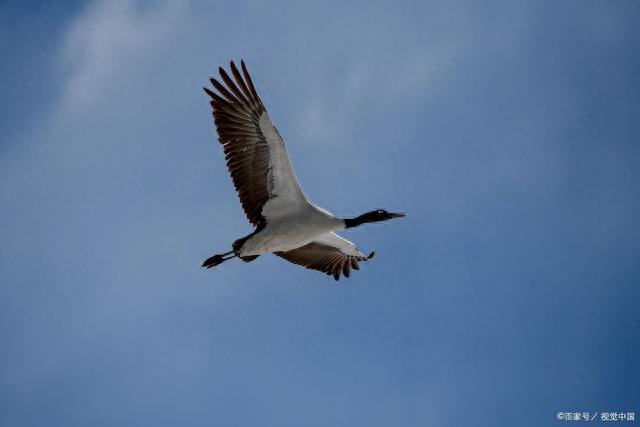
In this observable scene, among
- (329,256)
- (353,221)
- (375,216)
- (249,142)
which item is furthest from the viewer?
(329,256)

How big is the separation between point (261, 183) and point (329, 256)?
3.65 metres

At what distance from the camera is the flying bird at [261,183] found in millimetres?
15312

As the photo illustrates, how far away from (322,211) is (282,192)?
1064 mm

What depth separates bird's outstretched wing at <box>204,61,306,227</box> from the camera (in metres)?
15.3

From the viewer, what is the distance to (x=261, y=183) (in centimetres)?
1585

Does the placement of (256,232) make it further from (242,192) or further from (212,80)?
(212,80)

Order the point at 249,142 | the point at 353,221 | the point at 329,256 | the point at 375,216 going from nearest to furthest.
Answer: the point at 249,142 < the point at 353,221 < the point at 375,216 < the point at 329,256

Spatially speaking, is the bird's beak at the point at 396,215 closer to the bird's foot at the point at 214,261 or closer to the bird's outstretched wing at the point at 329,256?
the bird's outstretched wing at the point at 329,256

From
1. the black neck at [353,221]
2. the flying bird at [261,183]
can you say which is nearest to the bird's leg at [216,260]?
the flying bird at [261,183]

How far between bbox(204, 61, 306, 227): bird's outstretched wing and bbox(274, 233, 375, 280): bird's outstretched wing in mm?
2587

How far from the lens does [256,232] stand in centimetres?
1611

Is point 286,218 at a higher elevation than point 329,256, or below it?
higher

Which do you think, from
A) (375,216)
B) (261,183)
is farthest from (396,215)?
(261,183)

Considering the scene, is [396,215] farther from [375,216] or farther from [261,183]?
[261,183]
